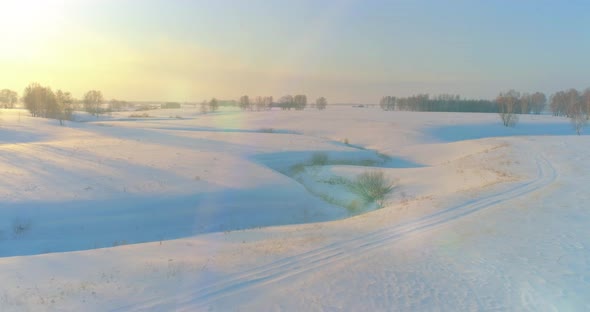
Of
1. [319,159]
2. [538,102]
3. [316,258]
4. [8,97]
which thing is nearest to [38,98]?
[319,159]

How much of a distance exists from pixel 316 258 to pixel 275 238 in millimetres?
2505

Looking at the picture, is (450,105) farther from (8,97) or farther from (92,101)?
(8,97)

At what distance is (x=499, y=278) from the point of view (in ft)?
25.6

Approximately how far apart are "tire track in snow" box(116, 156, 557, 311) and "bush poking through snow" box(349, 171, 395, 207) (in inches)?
291

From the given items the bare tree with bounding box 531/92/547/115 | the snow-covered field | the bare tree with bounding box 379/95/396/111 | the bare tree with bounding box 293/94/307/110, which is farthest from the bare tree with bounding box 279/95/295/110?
the snow-covered field

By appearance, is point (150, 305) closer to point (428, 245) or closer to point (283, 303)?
point (283, 303)

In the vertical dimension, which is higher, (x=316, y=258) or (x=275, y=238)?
(x=316, y=258)

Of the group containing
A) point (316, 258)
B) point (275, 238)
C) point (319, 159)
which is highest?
point (316, 258)

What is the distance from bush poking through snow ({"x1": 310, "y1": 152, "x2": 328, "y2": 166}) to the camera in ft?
115

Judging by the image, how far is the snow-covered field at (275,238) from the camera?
7.13 meters

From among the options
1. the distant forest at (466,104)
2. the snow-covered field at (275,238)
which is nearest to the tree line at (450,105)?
the distant forest at (466,104)

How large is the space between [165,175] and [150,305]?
645 inches

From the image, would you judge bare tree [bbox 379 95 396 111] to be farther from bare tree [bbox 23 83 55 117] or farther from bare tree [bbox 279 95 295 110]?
bare tree [bbox 23 83 55 117]

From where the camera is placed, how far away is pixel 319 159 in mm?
35688
